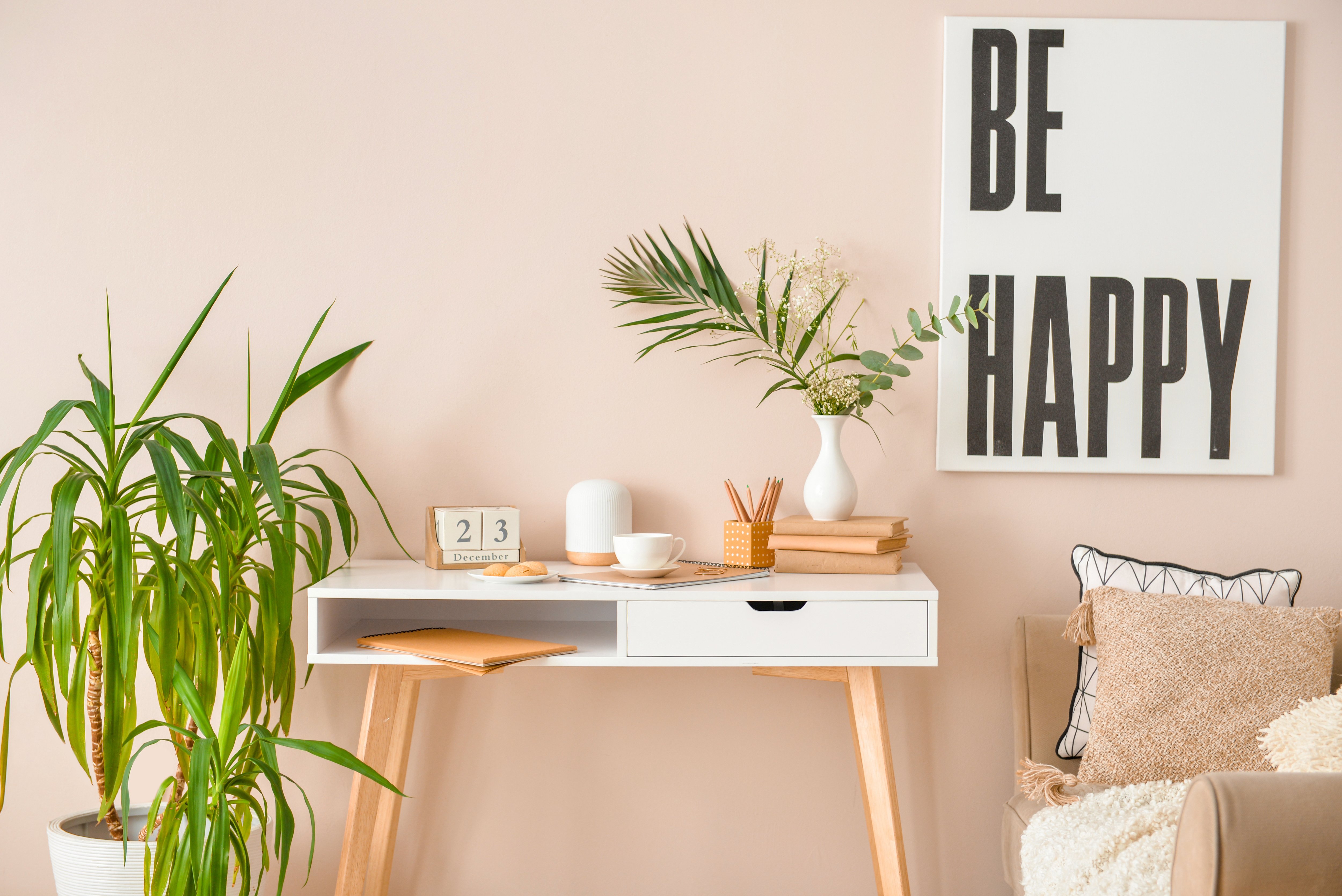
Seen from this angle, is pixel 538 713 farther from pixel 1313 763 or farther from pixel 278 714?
pixel 1313 763

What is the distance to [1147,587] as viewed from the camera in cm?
170

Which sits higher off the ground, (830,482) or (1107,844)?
(830,482)

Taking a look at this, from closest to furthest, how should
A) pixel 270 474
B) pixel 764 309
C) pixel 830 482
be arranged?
pixel 270 474
pixel 830 482
pixel 764 309

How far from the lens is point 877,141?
196 cm

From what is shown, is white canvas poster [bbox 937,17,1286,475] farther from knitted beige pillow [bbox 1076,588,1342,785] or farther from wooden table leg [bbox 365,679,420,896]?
wooden table leg [bbox 365,679,420,896]

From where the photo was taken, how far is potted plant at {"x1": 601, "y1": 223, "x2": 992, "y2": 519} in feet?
6.22

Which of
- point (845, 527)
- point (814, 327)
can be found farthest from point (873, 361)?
point (845, 527)

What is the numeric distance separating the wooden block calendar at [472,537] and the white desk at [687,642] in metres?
0.04

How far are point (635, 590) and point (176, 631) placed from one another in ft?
2.52

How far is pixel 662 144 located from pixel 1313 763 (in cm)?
163

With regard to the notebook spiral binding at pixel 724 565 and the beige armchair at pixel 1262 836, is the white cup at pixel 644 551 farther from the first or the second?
the beige armchair at pixel 1262 836

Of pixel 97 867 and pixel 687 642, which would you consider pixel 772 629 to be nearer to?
pixel 687 642

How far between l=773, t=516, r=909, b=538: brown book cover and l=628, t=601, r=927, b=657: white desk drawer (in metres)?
0.18

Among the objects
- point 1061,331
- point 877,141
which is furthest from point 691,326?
point 1061,331
